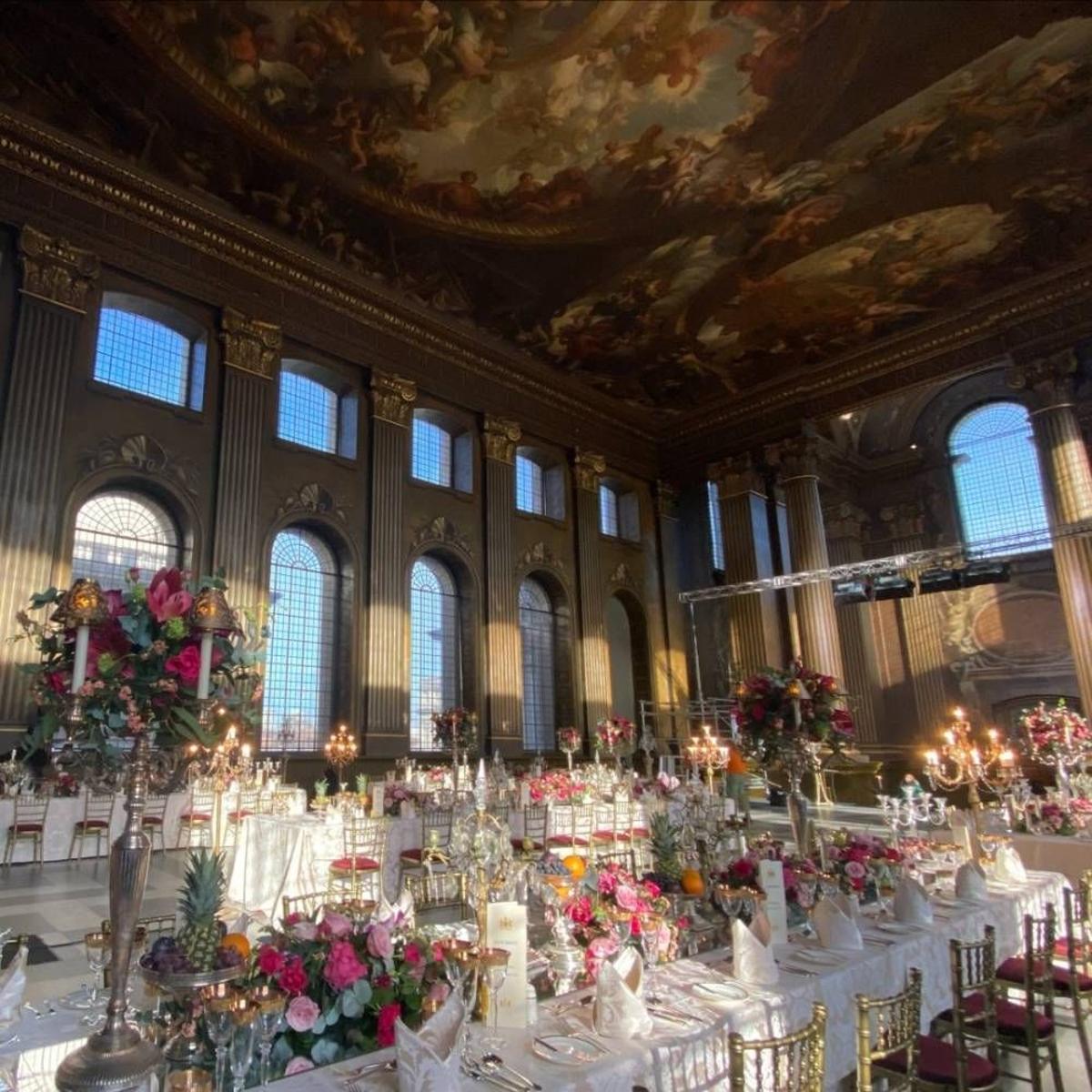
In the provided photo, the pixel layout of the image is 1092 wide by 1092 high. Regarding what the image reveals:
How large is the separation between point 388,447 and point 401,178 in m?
4.50

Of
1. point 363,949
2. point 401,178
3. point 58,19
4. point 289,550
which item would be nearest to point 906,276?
point 401,178

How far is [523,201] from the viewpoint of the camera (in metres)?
12.7

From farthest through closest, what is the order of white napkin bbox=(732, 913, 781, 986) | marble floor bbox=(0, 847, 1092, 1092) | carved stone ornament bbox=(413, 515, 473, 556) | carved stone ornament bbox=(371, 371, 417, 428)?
1. carved stone ornament bbox=(413, 515, 473, 556)
2. carved stone ornament bbox=(371, 371, 417, 428)
3. marble floor bbox=(0, 847, 1092, 1092)
4. white napkin bbox=(732, 913, 781, 986)

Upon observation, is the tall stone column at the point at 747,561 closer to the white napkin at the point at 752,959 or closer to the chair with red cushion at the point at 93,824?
the chair with red cushion at the point at 93,824

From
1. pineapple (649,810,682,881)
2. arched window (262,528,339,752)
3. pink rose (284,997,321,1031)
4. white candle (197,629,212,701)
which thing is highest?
arched window (262,528,339,752)

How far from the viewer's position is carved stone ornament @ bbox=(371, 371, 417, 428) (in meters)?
14.1

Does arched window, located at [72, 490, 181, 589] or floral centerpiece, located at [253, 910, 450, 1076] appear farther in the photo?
arched window, located at [72, 490, 181, 589]

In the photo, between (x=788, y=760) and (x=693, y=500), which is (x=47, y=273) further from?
(x=693, y=500)

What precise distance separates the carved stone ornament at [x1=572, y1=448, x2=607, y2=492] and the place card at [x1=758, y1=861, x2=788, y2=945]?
1510 centimetres

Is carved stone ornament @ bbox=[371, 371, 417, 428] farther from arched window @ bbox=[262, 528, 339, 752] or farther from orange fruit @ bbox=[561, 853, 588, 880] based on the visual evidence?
orange fruit @ bbox=[561, 853, 588, 880]

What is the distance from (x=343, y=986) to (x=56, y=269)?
11369 millimetres

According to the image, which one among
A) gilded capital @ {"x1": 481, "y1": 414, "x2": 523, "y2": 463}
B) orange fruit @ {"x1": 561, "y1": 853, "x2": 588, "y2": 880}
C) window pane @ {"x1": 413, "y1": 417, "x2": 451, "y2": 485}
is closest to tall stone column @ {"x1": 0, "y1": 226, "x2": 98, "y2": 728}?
window pane @ {"x1": 413, "y1": 417, "x2": 451, "y2": 485}

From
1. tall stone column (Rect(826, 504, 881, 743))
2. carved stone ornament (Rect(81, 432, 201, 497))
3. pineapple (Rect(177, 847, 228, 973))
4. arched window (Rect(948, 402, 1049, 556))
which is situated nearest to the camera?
pineapple (Rect(177, 847, 228, 973))

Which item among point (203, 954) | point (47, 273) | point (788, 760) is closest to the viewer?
point (203, 954)
